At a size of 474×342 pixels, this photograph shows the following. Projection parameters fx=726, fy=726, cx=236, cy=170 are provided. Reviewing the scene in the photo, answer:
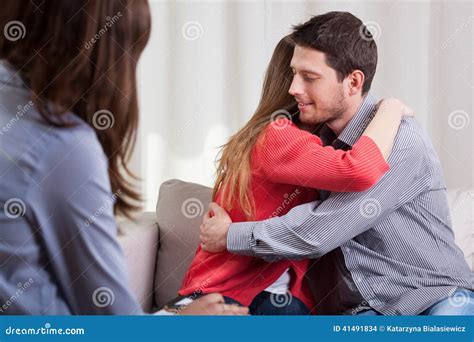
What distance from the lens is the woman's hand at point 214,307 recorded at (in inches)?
59.4

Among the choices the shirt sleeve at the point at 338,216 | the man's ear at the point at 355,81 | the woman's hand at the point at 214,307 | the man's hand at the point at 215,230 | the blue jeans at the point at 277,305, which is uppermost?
the man's ear at the point at 355,81

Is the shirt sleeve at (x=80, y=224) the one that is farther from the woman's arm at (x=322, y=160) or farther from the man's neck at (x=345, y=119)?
the man's neck at (x=345, y=119)

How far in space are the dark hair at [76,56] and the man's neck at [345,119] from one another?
1.42ft

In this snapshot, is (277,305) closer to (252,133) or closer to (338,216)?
(338,216)

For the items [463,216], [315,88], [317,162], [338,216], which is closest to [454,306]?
[463,216]

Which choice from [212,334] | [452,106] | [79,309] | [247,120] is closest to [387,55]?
[452,106]

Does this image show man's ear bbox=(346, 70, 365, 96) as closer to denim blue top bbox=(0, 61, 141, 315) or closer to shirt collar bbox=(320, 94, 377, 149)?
shirt collar bbox=(320, 94, 377, 149)

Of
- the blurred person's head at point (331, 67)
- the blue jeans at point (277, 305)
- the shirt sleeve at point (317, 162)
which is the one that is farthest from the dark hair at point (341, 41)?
the blue jeans at point (277, 305)

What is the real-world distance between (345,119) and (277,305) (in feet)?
1.33

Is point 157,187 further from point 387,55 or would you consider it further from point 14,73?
point 387,55

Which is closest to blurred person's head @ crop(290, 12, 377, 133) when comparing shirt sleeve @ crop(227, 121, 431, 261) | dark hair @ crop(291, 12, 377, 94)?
dark hair @ crop(291, 12, 377, 94)

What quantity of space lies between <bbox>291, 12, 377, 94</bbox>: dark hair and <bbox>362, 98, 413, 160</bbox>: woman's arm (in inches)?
2.6

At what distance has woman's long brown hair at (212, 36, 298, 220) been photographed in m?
1.47

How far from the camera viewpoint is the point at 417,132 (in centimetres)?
145
